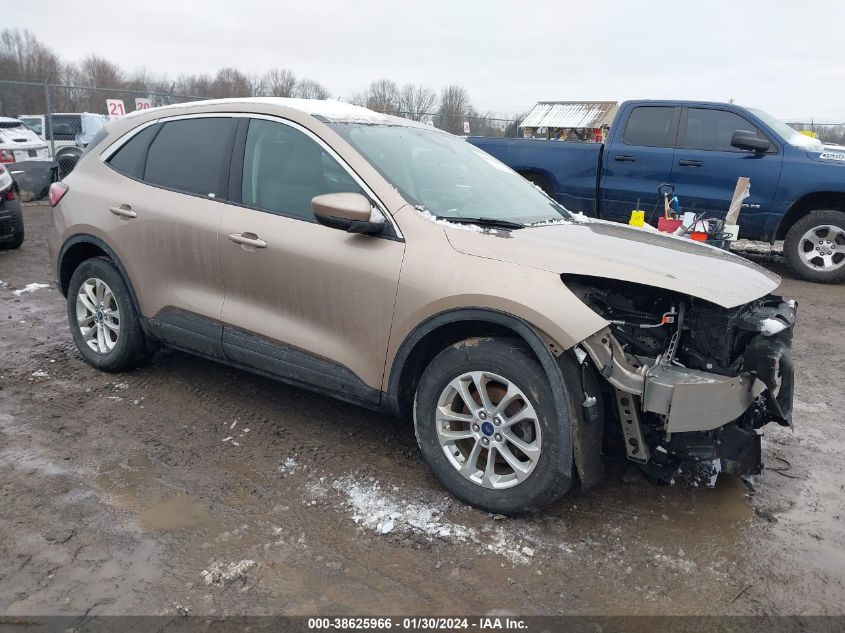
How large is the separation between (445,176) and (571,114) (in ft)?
43.2

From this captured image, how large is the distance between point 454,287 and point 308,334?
2.96 feet

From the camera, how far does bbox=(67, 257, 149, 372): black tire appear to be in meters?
4.27

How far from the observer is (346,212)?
10.0 ft

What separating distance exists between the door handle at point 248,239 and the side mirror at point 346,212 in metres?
0.47

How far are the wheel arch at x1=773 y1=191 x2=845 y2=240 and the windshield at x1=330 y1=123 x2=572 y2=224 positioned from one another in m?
5.26

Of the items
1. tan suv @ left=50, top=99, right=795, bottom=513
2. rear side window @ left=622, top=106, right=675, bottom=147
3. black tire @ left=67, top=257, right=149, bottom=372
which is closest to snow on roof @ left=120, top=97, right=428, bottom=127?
tan suv @ left=50, top=99, right=795, bottom=513

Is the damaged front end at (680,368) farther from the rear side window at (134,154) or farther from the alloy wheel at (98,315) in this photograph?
the alloy wheel at (98,315)

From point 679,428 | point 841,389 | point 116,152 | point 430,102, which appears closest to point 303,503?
point 679,428

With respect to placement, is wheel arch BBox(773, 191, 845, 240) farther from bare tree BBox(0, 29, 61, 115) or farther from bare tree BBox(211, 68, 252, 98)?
bare tree BBox(211, 68, 252, 98)

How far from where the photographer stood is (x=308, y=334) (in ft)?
11.1

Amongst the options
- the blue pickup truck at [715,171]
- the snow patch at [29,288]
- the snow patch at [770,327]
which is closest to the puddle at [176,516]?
the snow patch at [770,327]

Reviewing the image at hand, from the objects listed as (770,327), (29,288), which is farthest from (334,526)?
(29,288)

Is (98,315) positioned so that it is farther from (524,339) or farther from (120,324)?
(524,339)

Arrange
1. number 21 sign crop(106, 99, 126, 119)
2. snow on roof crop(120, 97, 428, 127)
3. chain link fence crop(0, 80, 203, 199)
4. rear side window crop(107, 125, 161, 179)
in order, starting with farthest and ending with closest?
number 21 sign crop(106, 99, 126, 119)
chain link fence crop(0, 80, 203, 199)
rear side window crop(107, 125, 161, 179)
snow on roof crop(120, 97, 428, 127)
